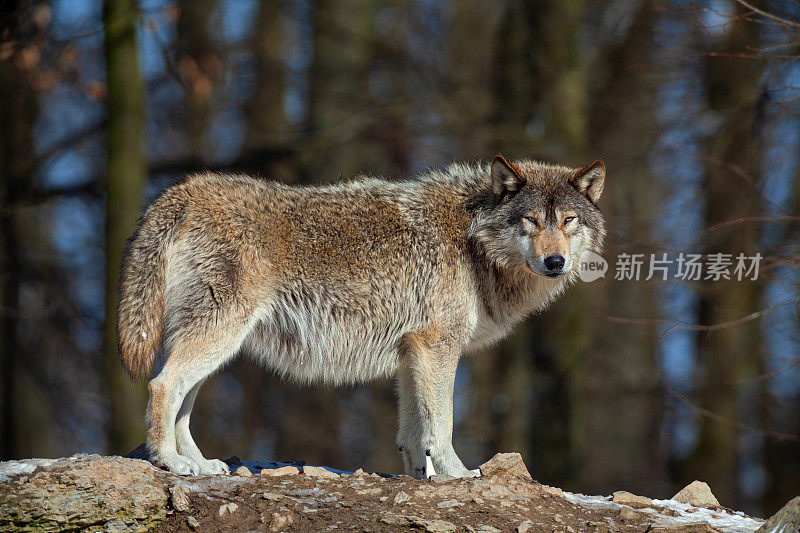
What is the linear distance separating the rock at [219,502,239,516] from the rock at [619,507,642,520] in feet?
9.23

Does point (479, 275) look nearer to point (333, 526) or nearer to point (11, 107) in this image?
point (333, 526)

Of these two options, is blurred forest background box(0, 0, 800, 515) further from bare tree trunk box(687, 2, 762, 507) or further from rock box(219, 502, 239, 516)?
rock box(219, 502, 239, 516)

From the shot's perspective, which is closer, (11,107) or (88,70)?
(11,107)

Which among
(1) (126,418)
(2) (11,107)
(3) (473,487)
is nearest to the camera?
(3) (473,487)

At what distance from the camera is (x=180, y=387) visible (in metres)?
6.86

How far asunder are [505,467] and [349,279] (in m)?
2.06

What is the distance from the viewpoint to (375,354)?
7.84 metres

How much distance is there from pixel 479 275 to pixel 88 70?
47.9 feet

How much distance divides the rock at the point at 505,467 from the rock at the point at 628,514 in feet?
2.77

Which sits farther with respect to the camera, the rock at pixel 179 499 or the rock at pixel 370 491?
the rock at pixel 370 491

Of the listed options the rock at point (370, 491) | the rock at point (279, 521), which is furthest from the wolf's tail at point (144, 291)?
the rock at point (370, 491)

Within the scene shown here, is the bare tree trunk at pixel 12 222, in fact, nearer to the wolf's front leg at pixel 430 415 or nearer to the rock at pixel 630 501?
the wolf's front leg at pixel 430 415

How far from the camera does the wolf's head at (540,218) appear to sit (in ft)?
24.7

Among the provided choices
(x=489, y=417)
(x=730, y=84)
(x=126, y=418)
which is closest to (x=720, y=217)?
(x=730, y=84)
